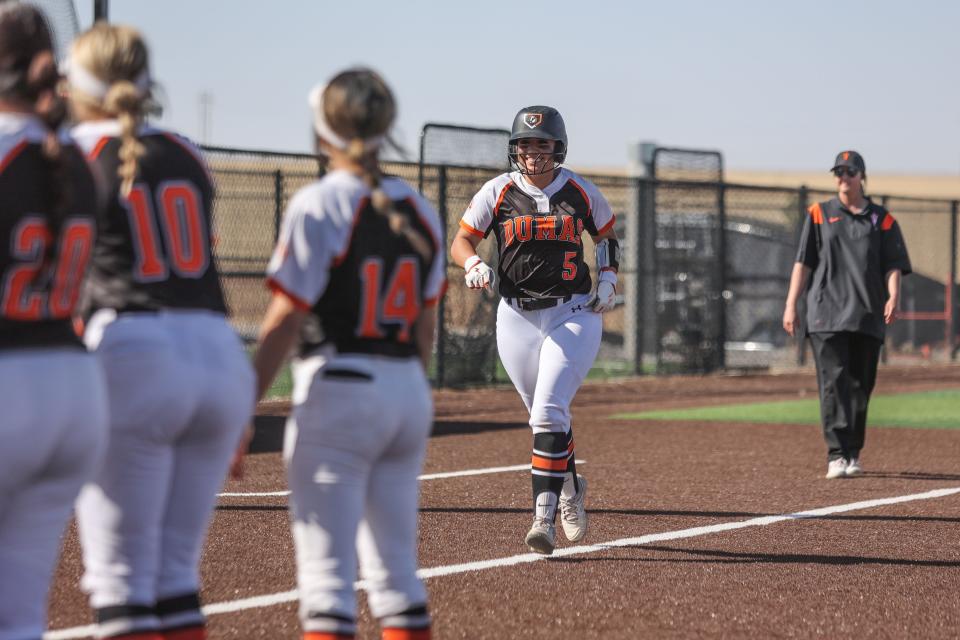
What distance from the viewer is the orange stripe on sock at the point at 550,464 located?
25.8 ft

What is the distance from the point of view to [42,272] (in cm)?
363

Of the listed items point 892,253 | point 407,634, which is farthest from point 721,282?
point 407,634

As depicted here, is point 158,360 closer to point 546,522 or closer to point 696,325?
point 546,522

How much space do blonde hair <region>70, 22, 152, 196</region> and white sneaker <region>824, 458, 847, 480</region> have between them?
811 centimetres

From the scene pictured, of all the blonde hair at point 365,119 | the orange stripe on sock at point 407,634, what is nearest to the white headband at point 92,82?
the blonde hair at point 365,119

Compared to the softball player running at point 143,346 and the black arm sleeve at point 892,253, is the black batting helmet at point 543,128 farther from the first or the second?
the black arm sleeve at point 892,253

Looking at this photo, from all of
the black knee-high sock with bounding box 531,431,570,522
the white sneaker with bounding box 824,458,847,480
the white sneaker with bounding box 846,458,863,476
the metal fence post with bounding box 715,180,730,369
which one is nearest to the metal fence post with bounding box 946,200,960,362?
the metal fence post with bounding box 715,180,730,369

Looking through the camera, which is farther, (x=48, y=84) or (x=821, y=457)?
(x=821, y=457)

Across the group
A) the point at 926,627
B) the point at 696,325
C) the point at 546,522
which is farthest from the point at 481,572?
the point at 696,325

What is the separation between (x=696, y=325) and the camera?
77.3 ft

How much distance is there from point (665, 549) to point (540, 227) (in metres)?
1.82

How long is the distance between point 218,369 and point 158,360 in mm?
178

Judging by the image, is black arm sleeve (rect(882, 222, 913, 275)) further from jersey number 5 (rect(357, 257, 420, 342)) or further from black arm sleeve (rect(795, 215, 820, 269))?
jersey number 5 (rect(357, 257, 420, 342))

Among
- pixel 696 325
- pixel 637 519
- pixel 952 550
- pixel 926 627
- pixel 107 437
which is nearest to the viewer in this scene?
pixel 107 437
